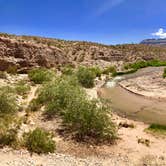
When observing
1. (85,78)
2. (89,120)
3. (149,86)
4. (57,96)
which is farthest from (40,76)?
(89,120)

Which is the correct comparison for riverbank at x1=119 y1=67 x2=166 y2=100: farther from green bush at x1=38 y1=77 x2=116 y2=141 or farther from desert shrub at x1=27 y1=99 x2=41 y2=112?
green bush at x1=38 y1=77 x2=116 y2=141

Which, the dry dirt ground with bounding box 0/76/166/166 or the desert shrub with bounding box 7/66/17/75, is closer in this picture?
the dry dirt ground with bounding box 0/76/166/166

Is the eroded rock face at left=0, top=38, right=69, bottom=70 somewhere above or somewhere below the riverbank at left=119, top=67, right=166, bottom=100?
above

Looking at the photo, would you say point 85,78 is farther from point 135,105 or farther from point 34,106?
point 34,106

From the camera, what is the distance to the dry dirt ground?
1431cm

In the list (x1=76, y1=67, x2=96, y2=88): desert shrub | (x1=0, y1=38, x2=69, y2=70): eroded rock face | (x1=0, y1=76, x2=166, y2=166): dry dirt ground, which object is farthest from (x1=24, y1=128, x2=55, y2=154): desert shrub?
(x1=76, y1=67, x2=96, y2=88): desert shrub

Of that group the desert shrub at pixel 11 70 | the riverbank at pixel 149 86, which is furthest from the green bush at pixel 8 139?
the desert shrub at pixel 11 70

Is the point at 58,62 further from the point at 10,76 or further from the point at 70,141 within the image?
the point at 70,141

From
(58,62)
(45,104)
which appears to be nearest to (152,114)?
(45,104)

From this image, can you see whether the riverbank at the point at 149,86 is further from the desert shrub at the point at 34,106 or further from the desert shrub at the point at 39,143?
the desert shrub at the point at 39,143

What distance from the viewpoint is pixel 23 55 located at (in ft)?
133

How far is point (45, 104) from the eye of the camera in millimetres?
Result: 24719

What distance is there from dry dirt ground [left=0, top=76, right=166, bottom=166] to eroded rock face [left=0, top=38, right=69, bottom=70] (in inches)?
833

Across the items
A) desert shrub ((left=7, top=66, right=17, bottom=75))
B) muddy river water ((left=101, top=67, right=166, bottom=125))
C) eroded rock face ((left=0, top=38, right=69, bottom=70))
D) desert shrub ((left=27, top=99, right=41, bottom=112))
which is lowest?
muddy river water ((left=101, top=67, right=166, bottom=125))
